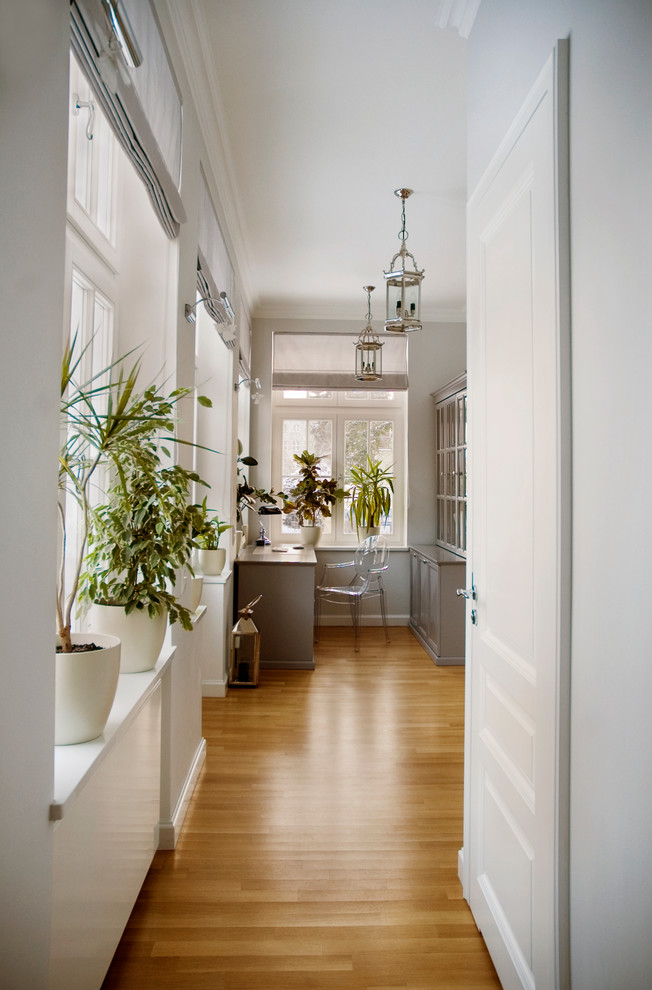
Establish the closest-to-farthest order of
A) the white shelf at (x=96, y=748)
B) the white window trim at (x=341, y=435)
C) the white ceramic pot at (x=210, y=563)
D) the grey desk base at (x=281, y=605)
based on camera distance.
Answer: the white shelf at (x=96, y=748)
the white ceramic pot at (x=210, y=563)
the grey desk base at (x=281, y=605)
the white window trim at (x=341, y=435)

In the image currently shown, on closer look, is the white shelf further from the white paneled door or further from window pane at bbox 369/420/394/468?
window pane at bbox 369/420/394/468

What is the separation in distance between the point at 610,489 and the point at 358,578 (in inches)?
202

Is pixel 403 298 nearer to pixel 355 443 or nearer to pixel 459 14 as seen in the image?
pixel 459 14

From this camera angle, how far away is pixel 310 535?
6.07 metres

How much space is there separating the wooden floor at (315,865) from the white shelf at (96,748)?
2.30ft

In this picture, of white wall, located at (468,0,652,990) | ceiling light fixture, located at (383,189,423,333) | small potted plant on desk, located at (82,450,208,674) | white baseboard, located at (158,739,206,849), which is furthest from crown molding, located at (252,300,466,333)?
white wall, located at (468,0,652,990)

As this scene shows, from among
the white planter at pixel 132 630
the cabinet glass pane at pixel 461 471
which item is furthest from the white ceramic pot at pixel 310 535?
the white planter at pixel 132 630

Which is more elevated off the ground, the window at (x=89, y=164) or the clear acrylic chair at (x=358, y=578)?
the window at (x=89, y=164)

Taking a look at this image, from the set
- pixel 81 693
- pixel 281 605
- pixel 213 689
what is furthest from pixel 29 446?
pixel 281 605

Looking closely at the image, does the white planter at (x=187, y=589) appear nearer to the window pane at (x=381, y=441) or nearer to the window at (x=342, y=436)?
the window at (x=342, y=436)

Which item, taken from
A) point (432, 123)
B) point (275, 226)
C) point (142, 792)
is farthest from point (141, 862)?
point (275, 226)

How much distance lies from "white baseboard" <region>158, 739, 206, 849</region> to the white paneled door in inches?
41.7

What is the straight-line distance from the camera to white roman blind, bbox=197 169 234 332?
283cm

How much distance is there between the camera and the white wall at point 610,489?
3.29 feet
